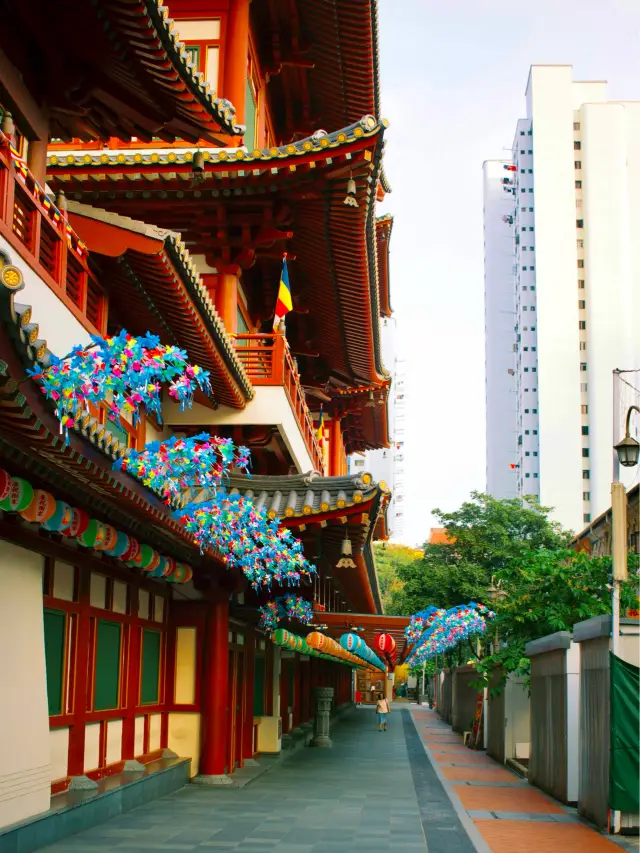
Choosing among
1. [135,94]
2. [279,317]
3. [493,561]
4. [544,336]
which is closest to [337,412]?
[279,317]

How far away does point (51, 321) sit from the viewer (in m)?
11.2

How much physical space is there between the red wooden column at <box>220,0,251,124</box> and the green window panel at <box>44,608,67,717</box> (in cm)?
988

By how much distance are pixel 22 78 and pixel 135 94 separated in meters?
1.14

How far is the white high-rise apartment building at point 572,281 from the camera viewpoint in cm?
8162

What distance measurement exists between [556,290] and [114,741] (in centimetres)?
7663

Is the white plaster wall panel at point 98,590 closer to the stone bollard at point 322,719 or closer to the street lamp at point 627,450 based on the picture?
the street lamp at point 627,450

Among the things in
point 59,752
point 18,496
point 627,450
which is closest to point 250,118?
point 627,450

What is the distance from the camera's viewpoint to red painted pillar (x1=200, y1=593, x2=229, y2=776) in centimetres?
1608

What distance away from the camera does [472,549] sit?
42.7 metres

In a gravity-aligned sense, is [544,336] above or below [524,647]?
above

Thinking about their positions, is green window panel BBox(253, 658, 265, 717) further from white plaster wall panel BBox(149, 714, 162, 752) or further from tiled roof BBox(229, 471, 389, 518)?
tiled roof BBox(229, 471, 389, 518)

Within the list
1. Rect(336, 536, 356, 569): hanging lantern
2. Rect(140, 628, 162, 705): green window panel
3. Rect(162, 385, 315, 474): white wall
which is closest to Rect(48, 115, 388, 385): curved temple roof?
Rect(162, 385, 315, 474): white wall

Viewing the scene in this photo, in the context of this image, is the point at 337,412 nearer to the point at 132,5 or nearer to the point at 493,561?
the point at 493,561

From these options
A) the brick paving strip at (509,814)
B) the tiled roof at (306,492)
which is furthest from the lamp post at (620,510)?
the tiled roof at (306,492)
